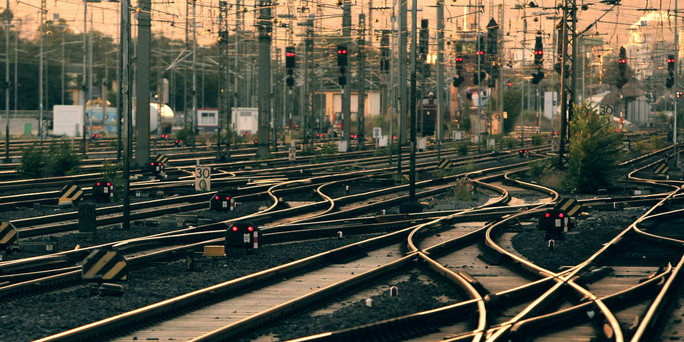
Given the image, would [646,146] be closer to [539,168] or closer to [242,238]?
[539,168]

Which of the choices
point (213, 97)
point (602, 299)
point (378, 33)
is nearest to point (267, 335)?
point (602, 299)

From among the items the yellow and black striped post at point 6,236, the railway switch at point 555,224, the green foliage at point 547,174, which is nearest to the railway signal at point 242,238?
the yellow and black striped post at point 6,236

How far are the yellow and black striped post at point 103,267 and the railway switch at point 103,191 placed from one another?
646 inches

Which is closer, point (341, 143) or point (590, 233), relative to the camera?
point (590, 233)

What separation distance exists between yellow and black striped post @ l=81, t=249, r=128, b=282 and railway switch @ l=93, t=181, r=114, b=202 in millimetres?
16409

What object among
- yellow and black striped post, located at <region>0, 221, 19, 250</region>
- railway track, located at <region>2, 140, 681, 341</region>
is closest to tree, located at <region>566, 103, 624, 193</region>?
railway track, located at <region>2, 140, 681, 341</region>

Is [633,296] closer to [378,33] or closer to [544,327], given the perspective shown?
[544,327]

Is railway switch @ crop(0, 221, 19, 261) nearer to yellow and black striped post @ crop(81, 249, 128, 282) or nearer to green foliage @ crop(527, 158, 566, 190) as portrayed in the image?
yellow and black striped post @ crop(81, 249, 128, 282)

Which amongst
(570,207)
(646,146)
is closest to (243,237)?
(570,207)

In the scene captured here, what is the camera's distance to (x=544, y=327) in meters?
14.4

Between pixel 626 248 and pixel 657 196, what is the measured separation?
538 inches

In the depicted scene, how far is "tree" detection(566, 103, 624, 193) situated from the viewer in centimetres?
4066

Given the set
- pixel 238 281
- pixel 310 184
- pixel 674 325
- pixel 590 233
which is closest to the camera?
pixel 674 325

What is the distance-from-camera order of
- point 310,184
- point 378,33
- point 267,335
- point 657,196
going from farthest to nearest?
point 378,33 < point 310,184 < point 657,196 < point 267,335
